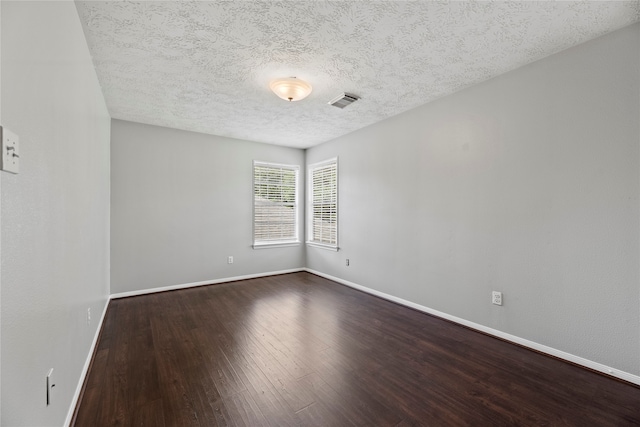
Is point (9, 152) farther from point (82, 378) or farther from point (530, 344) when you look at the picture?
point (530, 344)

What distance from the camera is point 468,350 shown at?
2525mm

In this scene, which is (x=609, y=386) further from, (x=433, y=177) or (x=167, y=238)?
(x=167, y=238)

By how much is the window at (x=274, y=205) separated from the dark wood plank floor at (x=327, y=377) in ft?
7.20

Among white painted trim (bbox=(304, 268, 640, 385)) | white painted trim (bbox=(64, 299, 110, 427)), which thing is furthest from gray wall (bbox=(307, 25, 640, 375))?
white painted trim (bbox=(64, 299, 110, 427))

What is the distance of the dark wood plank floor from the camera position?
1.73 m

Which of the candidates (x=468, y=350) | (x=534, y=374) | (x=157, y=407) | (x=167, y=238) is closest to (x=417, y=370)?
(x=468, y=350)

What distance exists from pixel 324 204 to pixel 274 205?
101 cm

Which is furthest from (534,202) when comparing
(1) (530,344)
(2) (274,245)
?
(2) (274,245)

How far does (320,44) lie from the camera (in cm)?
223

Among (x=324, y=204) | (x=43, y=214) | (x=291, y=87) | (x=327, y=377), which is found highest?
(x=291, y=87)

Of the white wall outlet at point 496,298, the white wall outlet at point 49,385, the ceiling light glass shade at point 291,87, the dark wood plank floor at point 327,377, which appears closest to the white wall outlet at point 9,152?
the white wall outlet at point 49,385

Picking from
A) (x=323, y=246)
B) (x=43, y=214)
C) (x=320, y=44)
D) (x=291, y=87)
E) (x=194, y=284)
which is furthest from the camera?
(x=323, y=246)

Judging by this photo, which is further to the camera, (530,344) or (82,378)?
(530,344)

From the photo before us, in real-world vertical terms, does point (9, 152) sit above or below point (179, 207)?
above
